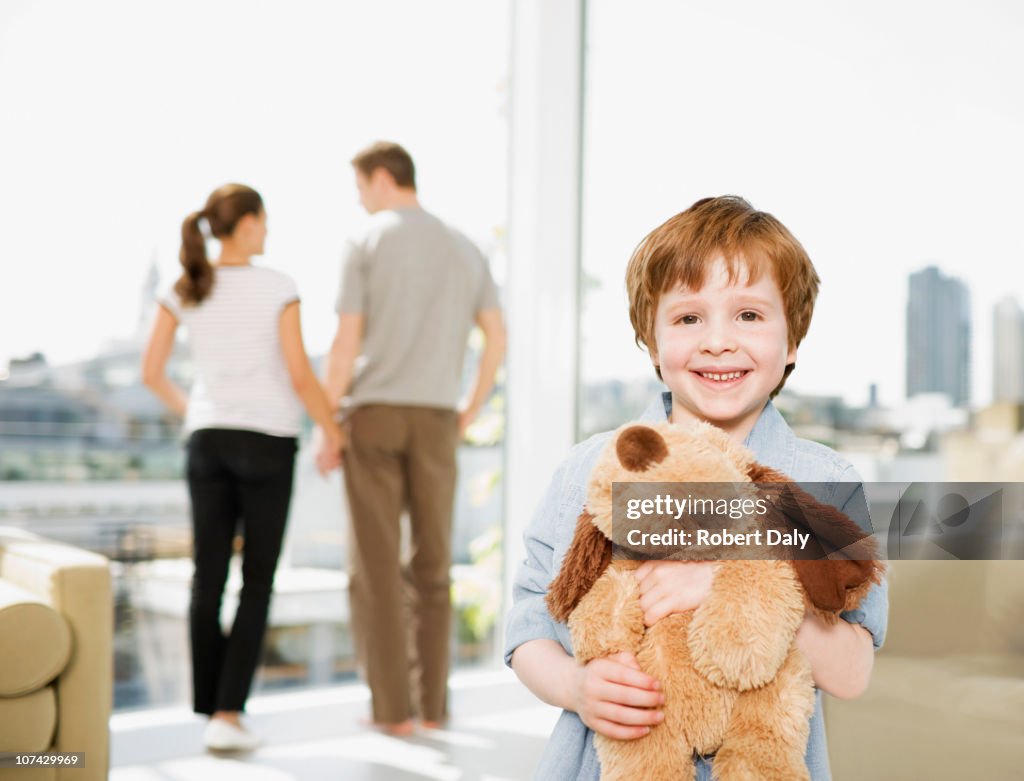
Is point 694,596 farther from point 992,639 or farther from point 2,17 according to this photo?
point 2,17

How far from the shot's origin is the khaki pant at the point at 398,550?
2955 millimetres

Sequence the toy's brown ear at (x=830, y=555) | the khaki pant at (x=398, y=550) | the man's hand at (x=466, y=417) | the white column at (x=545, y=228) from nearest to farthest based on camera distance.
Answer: the toy's brown ear at (x=830, y=555) → the khaki pant at (x=398, y=550) → the man's hand at (x=466, y=417) → the white column at (x=545, y=228)

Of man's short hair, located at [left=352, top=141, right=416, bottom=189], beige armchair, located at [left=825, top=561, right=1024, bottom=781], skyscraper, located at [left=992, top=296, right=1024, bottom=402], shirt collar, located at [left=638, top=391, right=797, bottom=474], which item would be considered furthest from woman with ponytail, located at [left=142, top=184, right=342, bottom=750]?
shirt collar, located at [left=638, top=391, right=797, bottom=474]

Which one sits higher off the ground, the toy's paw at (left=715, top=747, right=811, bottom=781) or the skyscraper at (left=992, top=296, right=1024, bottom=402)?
the skyscraper at (left=992, top=296, right=1024, bottom=402)

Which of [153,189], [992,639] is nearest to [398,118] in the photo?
[153,189]

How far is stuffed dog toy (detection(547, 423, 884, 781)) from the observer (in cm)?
77

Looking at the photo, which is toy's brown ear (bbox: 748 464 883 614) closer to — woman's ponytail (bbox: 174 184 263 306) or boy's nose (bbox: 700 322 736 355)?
boy's nose (bbox: 700 322 736 355)

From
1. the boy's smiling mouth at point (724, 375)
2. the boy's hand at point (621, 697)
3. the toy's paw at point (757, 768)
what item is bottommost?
the toy's paw at point (757, 768)

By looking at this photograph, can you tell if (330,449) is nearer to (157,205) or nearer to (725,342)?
(157,205)

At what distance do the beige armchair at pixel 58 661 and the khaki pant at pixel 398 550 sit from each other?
0.93 meters

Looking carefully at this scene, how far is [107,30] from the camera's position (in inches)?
123

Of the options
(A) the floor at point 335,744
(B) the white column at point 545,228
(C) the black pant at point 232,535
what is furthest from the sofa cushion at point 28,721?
(B) the white column at point 545,228

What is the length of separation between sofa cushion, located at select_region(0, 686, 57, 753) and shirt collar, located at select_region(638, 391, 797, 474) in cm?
153

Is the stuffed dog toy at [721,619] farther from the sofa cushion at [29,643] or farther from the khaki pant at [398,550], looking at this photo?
the khaki pant at [398,550]
